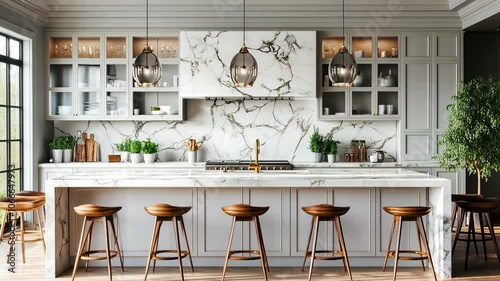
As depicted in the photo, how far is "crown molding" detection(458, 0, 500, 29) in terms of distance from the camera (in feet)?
23.9

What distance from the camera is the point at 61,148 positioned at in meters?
8.34

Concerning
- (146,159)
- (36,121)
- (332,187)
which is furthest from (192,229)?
(36,121)

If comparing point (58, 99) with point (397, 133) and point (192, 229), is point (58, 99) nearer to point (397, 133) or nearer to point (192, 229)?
point (192, 229)

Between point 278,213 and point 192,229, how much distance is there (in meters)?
0.84

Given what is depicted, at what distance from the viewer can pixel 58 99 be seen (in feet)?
27.8

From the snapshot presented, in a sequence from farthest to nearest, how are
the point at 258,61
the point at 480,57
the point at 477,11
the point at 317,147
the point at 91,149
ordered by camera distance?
the point at 480,57 < the point at 91,149 < the point at 317,147 < the point at 258,61 < the point at 477,11

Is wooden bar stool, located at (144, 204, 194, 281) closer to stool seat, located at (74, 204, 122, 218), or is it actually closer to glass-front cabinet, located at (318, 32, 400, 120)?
stool seat, located at (74, 204, 122, 218)

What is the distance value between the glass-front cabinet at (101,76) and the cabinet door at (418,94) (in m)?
3.12

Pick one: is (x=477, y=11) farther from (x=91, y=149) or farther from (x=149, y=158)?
(x=91, y=149)

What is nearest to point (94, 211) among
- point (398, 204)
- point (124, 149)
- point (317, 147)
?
point (398, 204)

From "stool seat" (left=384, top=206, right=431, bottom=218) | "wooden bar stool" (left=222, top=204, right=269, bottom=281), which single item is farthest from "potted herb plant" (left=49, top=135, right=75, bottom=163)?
"stool seat" (left=384, top=206, right=431, bottom=218)

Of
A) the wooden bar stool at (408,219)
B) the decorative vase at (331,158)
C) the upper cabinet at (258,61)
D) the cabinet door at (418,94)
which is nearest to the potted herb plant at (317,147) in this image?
the decorative vase at (331,158)

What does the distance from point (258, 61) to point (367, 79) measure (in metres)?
1.57

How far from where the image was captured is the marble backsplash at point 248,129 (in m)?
8.68
